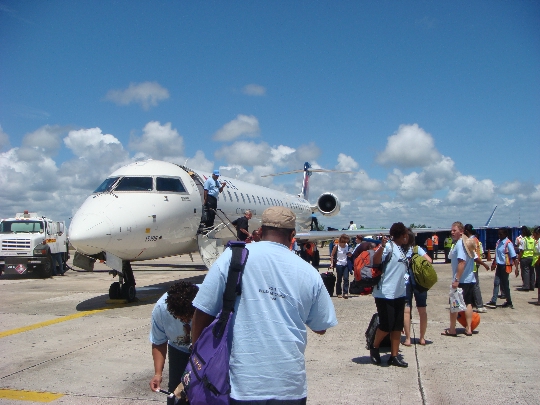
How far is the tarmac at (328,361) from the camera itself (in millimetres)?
5230

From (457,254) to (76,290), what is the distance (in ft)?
35.5

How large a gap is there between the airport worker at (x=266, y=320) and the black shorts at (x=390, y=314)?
3.80 metres

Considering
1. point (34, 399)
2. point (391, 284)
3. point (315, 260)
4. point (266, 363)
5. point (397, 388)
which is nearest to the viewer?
point (266, 363)

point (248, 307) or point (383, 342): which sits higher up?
point (248, 307)

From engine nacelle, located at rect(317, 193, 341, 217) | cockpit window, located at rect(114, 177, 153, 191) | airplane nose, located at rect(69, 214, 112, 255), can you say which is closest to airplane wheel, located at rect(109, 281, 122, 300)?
airplane nose, located at rect(69, 214, 112, 255)

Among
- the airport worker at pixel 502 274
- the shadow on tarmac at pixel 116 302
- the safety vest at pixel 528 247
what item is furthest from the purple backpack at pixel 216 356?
the safety vest at pixel 528 247

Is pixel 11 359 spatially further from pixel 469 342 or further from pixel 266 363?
pixel 469 342

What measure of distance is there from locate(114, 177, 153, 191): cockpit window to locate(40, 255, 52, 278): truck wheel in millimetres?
9328

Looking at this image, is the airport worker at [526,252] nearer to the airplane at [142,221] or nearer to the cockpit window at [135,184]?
the airplane at [142,221]

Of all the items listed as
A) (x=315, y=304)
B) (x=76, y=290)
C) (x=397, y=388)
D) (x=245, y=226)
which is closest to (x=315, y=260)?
(x=245, y=226)

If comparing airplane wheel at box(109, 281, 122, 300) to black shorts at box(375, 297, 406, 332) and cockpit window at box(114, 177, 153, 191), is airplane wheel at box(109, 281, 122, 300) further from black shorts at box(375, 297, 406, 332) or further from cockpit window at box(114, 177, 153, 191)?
black shorts at box(375, 297, 406, 332)

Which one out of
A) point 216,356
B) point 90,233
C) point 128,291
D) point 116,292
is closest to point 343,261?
point 128,291

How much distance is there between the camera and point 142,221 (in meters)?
10.9

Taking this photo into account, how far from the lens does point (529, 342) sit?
24.8 ft
